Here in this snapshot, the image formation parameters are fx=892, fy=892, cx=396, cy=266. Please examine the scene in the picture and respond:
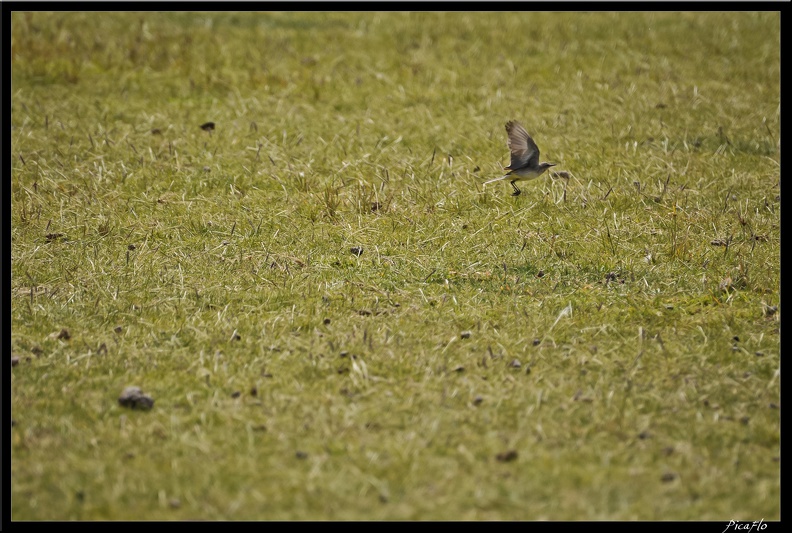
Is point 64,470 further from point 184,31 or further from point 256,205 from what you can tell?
point 184,31

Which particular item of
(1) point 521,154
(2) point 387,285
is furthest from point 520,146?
(2) point 387,285

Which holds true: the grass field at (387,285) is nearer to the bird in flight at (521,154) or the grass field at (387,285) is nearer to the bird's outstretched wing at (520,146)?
the bird in flight at (521,154)

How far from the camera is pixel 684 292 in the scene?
646cm

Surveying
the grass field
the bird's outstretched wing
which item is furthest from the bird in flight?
the grass field

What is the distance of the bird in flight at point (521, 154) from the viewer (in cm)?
736

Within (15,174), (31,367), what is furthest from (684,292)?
(15,174)

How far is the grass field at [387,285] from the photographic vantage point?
4391 millimetres

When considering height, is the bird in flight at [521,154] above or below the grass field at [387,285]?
above

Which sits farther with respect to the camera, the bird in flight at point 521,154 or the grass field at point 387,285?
the bird in flight at point 521,154

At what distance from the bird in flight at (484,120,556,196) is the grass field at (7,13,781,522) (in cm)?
50

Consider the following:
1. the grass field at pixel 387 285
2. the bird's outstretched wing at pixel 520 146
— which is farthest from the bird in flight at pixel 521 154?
the grass field at pixel 387 285

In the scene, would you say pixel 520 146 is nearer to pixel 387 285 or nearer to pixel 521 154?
pixel 521 154

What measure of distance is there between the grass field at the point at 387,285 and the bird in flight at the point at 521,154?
501mm
